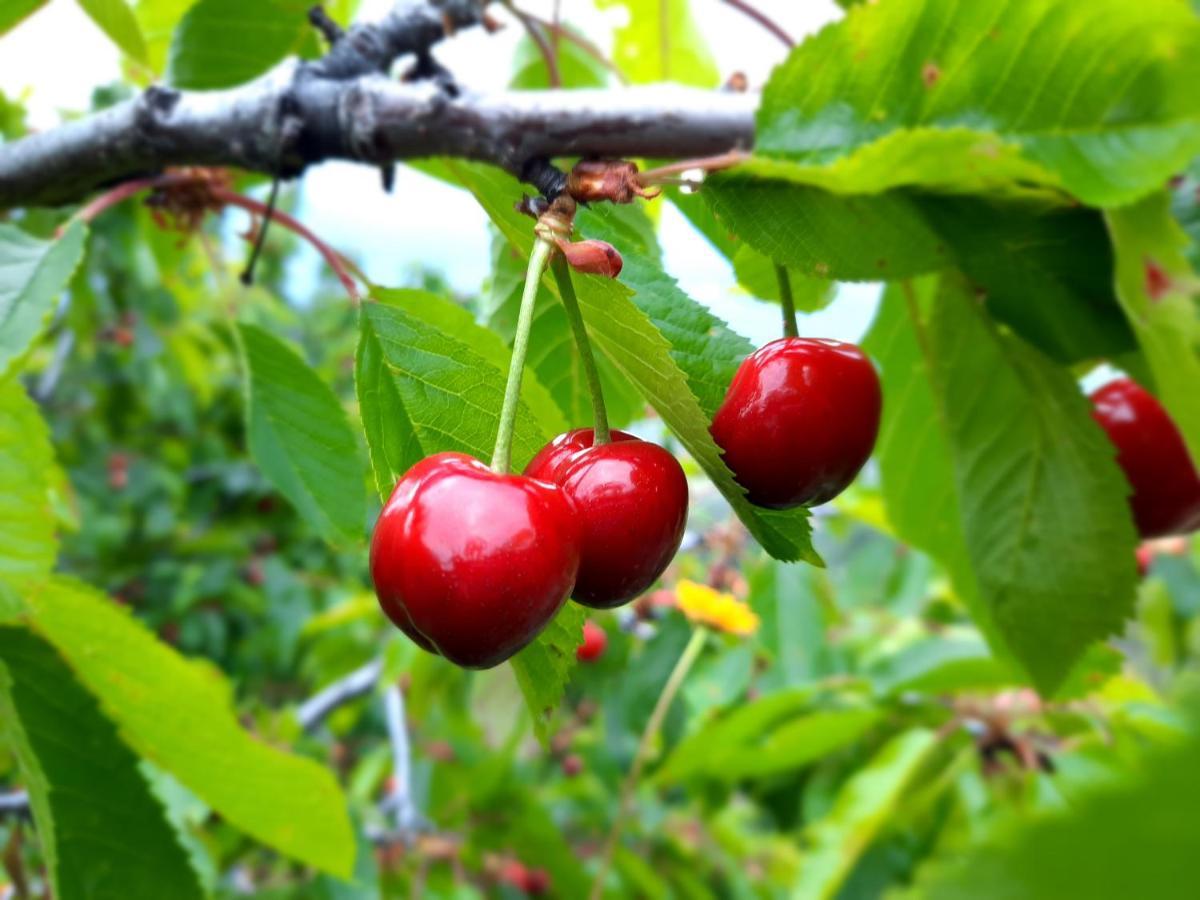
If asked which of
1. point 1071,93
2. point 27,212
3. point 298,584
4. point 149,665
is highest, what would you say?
point 1071,93

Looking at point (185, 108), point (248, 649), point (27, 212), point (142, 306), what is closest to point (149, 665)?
point (185, 108)

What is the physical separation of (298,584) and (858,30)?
466 centimetres

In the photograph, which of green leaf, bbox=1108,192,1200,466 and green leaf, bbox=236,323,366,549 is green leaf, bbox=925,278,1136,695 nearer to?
green leaf, bbox=1108,192,1200,466

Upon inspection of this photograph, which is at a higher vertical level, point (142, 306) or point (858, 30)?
point (858, 30)

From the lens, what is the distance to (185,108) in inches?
48.8

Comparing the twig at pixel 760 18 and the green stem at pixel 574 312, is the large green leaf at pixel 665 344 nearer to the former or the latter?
the green stem at pixel 574 312

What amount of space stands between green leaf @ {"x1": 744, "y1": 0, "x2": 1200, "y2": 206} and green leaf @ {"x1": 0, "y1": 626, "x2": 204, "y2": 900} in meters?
0.99

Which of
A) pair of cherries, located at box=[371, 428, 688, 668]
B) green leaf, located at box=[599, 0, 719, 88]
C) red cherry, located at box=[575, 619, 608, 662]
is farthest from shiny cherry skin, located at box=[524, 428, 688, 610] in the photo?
red cherry, located at box=[575, 619, 608, 662]

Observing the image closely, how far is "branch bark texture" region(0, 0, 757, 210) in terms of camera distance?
94 centimetres

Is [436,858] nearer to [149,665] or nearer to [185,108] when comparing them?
[149,665]

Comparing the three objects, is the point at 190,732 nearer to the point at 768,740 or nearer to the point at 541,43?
the point at 541,43

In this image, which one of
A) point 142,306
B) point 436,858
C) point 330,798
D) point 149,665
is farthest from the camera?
point 142,306

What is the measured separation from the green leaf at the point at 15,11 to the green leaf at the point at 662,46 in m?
1.19

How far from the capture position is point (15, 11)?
1.29 metres
